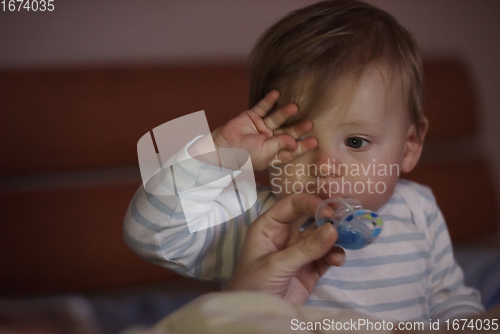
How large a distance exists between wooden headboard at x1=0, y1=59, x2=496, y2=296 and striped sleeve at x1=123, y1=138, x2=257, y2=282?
0.03 metres

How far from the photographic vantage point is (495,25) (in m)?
0.74

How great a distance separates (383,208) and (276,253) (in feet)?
0.81

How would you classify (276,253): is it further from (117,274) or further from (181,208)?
(117,274)

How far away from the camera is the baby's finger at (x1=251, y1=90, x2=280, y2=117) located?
1.62ft

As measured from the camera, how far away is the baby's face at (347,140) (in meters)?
0.49

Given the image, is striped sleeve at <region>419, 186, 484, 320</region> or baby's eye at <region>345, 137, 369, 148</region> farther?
striped sleeve at <region>419, 186, 484, 320</region>

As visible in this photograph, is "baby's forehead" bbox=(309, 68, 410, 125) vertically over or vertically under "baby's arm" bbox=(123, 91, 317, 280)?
over

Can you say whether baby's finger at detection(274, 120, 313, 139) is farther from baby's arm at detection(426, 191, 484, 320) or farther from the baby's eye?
baby's arm at detection(426, 191, 484, 320)

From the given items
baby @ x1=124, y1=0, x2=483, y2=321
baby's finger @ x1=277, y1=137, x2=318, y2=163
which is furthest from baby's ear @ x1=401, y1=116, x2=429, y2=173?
baby's finger @ x1=277, y1=137, x2=318, y2=163

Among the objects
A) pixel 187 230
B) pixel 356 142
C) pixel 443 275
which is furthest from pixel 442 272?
pixel 187 230

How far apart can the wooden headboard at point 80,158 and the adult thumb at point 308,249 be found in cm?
16

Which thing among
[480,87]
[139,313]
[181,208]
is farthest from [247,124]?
[480,87]

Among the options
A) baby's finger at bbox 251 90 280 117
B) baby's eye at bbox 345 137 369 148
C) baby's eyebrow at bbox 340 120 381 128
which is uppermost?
baby's finger at bbox 251 90 280 117

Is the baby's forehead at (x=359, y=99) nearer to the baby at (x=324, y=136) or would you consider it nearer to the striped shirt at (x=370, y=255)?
the baby at (x=324, y=136)
